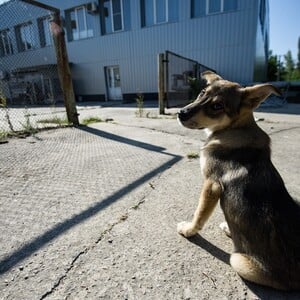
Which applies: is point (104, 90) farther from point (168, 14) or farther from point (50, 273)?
point (50, 273)

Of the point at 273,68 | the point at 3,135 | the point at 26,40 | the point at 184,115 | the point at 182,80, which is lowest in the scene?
the point at 3,135

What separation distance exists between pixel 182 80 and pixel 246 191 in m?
10.5

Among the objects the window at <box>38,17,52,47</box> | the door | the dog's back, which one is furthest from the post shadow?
the window at <box>38,17,52,47</box>

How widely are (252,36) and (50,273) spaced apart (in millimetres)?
13421

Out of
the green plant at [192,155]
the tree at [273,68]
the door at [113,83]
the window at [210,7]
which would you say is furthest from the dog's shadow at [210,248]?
the tree at [273,68]

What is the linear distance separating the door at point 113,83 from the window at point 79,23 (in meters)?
2.72

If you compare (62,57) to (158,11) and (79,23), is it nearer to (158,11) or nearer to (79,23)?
(158,11)

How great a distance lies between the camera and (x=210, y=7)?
1234cm

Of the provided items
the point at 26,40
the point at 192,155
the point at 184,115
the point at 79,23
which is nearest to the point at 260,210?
the point at 184,115

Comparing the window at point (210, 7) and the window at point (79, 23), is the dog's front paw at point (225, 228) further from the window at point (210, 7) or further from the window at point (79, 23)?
the window at point (79, 23)

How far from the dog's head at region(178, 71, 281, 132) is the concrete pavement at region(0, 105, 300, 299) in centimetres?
78

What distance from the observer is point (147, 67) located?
15.1 m

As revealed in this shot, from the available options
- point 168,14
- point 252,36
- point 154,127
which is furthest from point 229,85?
point 168,14

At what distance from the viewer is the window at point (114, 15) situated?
14891 mm
